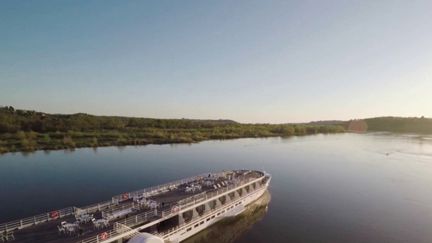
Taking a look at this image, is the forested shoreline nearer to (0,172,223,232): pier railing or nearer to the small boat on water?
(0,172,223,232): pier railing

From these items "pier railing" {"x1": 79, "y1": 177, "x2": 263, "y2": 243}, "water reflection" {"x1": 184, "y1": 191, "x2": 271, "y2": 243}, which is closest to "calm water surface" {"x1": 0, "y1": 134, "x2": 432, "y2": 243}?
"water reflection" {"x1": 184, "y1": 191, "x2": 271, "y2": 243}

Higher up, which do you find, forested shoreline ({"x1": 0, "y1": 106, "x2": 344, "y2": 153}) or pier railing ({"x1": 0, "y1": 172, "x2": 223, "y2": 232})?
forested shoreline ({"x1": 0, "y1": 106, "x2": 344, "y2": 153})

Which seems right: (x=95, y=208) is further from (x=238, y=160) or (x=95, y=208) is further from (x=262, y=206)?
(x=238, y=160)

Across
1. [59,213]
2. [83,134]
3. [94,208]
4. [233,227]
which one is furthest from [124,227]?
[83,134]

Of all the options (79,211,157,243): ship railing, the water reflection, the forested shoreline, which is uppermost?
the forested shoreline

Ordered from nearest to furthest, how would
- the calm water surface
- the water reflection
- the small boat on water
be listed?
the small boat on water
the water reflection
the calm water surface

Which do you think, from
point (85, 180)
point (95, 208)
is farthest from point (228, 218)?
point (85, 180)
